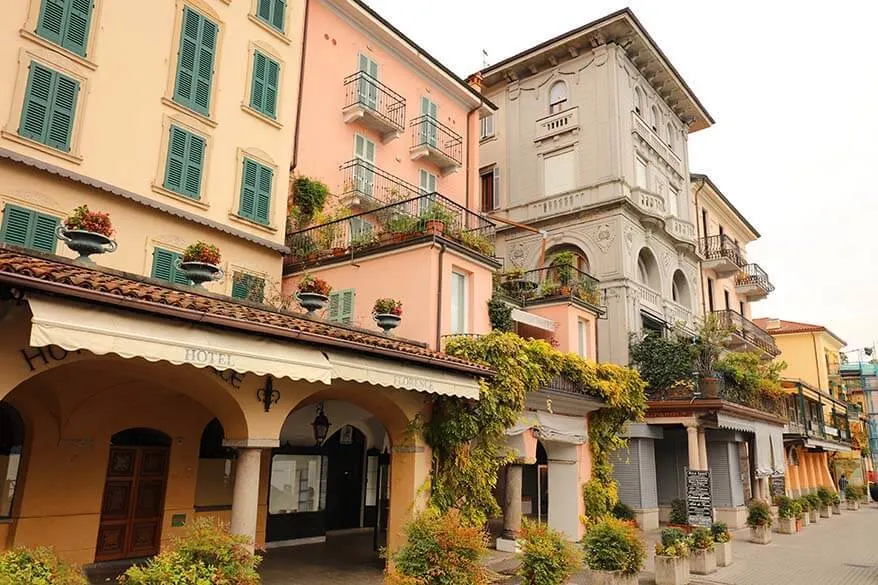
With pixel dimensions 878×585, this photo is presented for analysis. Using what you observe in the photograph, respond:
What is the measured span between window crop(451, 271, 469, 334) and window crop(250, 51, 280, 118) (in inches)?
224

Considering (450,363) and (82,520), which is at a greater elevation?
(450,363)

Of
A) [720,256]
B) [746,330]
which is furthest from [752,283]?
[720,256]

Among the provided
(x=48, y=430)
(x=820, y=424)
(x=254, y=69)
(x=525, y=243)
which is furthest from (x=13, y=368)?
(x=820, y=424)

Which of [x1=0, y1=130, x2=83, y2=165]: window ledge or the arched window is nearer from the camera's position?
[x1=0, y1=130, x2=83, y2=165]: window ledge

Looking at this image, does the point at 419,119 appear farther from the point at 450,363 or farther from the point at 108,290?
the point at 108,290

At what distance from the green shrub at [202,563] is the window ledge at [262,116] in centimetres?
979

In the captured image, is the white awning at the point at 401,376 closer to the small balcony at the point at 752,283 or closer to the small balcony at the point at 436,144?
the small balcony at the point at 436,144

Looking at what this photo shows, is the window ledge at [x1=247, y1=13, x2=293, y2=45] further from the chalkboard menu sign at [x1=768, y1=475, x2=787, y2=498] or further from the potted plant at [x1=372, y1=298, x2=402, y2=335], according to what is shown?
the chalkboard menu sign at [x1=768, y1=475, x2=787, y2=498]

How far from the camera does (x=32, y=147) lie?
11.0m

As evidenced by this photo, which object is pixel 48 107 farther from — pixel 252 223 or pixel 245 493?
pixel 245 493

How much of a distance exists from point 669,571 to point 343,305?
8.55 meters

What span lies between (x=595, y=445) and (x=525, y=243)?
10.7 meters

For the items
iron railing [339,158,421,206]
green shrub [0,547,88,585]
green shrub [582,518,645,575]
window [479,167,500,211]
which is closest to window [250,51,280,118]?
iron railing [339,158,421,206]

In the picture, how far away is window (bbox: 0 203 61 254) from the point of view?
1065 centimetres
